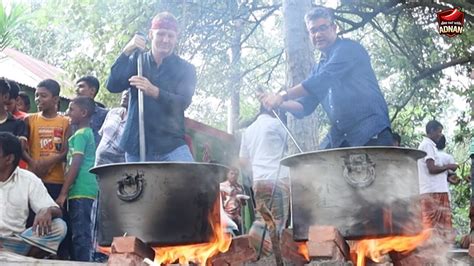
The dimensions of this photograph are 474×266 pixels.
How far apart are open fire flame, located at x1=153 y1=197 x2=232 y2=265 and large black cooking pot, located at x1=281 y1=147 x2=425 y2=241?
58 cm

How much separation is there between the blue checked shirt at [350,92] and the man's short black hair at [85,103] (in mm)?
2014

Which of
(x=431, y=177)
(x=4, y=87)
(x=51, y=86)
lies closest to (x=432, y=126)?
(x=431, y=177)

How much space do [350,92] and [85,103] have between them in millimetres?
2281

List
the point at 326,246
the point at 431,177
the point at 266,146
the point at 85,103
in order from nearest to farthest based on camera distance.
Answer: the point at 326,246 < the point at 85,103 < the point at 266,146 < the point at 431,177

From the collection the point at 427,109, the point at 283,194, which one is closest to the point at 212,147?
the point at 283,194

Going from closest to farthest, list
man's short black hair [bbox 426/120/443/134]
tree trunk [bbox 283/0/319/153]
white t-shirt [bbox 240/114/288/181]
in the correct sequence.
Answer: white t-shirt [bbox 240/114/288/181], man's short black hair [bbox 426/120/443/134], tree trunk [bbox 283/0/319/153]

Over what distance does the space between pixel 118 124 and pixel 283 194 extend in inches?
67.4

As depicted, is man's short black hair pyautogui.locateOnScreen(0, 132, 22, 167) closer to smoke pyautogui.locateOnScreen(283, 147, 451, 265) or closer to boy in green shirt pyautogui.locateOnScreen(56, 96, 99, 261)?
boy in green shirt pyautogui.locateOnScreen(56, 96, 99, 261)

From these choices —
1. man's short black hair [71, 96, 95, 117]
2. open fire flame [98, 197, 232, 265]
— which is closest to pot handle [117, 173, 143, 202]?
open fire flame [98, 197, 232, 265]

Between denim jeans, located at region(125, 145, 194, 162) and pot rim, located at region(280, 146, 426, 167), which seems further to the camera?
denim jeans, located at region(125, 145, 194, 162)

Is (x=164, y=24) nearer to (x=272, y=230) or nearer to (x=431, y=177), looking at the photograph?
(x=272, y=230)

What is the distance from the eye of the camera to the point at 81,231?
4.86 m

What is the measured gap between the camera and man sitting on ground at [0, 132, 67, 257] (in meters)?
4.29
